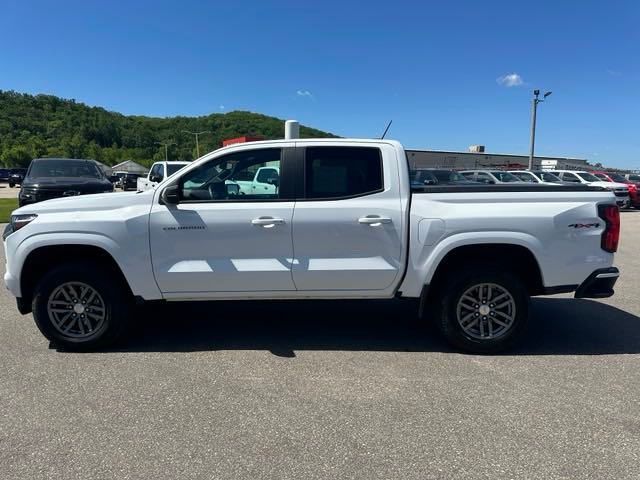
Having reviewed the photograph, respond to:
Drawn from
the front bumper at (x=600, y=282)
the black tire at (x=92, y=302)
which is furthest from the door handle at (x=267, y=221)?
the front bumper at (x=600, y=282)

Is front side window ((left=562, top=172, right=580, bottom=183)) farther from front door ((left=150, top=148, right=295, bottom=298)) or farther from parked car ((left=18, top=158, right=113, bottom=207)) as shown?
front door ((left=150, top=148, right=295, bottom=298))

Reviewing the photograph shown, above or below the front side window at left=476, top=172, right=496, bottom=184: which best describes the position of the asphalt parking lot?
below

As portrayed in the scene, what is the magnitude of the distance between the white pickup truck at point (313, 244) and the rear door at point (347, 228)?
12mm

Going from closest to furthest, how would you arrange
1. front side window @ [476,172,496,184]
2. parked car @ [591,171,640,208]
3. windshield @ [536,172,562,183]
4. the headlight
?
the headlight, front side window @ [476,172,496,184], parked car @ [591,171,640,208], windshield @ [536,172,562,183]

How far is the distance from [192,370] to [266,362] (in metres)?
0.64

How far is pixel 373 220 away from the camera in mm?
4332

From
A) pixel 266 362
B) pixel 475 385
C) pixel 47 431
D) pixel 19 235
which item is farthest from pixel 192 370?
pixel 475 385

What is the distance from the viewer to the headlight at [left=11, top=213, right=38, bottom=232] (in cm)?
442

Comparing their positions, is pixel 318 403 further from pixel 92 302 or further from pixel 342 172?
pixel 92 302

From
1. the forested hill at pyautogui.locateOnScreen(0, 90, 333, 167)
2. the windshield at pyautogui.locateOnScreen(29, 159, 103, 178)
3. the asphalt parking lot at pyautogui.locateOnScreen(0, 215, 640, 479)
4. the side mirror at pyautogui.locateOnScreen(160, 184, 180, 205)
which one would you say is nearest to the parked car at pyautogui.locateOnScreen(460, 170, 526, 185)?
the windshield at pyautogui.locateOnScreen(29, 159, 103, 178)

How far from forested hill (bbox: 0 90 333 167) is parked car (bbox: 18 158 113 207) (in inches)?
2051

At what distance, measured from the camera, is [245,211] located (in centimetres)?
436

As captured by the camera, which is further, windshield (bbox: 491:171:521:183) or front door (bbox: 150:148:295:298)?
windshield (bbox: 491:171:521:183)

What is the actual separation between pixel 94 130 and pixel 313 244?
126 m
